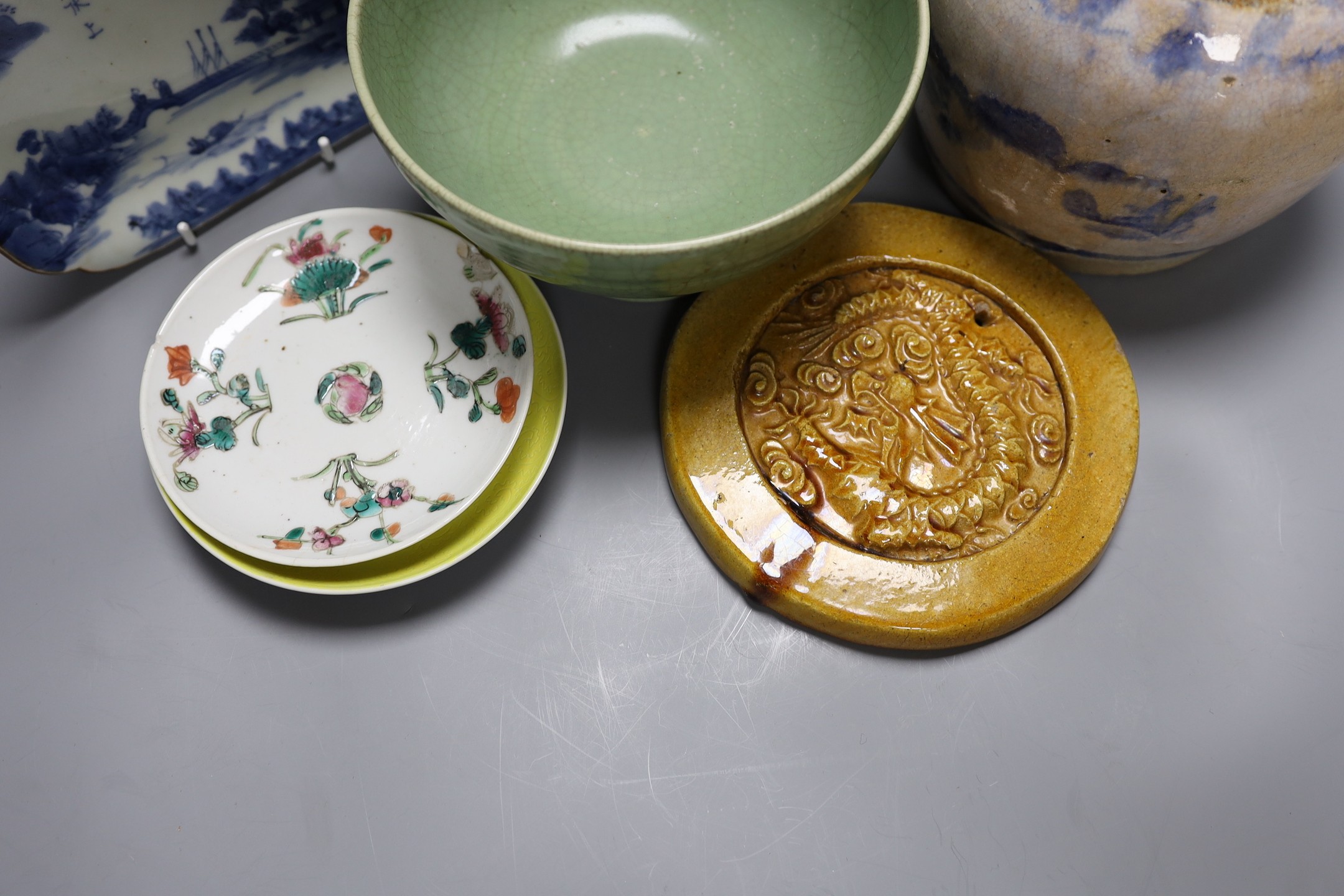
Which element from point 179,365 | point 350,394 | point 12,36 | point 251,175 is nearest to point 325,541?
point 350,394

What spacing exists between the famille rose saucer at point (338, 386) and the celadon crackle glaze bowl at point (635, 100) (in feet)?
0.39

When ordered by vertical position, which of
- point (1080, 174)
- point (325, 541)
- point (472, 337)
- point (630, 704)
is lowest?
point (630, 704)

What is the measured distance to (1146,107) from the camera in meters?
0.91

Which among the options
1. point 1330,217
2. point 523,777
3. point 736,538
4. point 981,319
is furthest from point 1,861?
point 1330,217

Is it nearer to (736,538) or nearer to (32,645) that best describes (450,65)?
(736,538)

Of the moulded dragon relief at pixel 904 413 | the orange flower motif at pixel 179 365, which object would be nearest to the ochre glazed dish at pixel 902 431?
the moulded dragon relief at pixel 904 413

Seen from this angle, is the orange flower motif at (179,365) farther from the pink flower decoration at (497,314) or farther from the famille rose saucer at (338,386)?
the pink flower decoration at (497,314)

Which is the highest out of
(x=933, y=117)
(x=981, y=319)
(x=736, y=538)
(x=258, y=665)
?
(x=933, y=117)

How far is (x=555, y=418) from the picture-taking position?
1080mm

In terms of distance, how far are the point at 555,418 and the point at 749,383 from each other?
0.76ft

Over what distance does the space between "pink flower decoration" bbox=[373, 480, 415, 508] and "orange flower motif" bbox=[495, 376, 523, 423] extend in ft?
0.43

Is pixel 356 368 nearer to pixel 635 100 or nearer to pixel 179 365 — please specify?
pixel 179 365

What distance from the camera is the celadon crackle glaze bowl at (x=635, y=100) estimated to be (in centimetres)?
109

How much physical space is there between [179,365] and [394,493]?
310 millimetres
